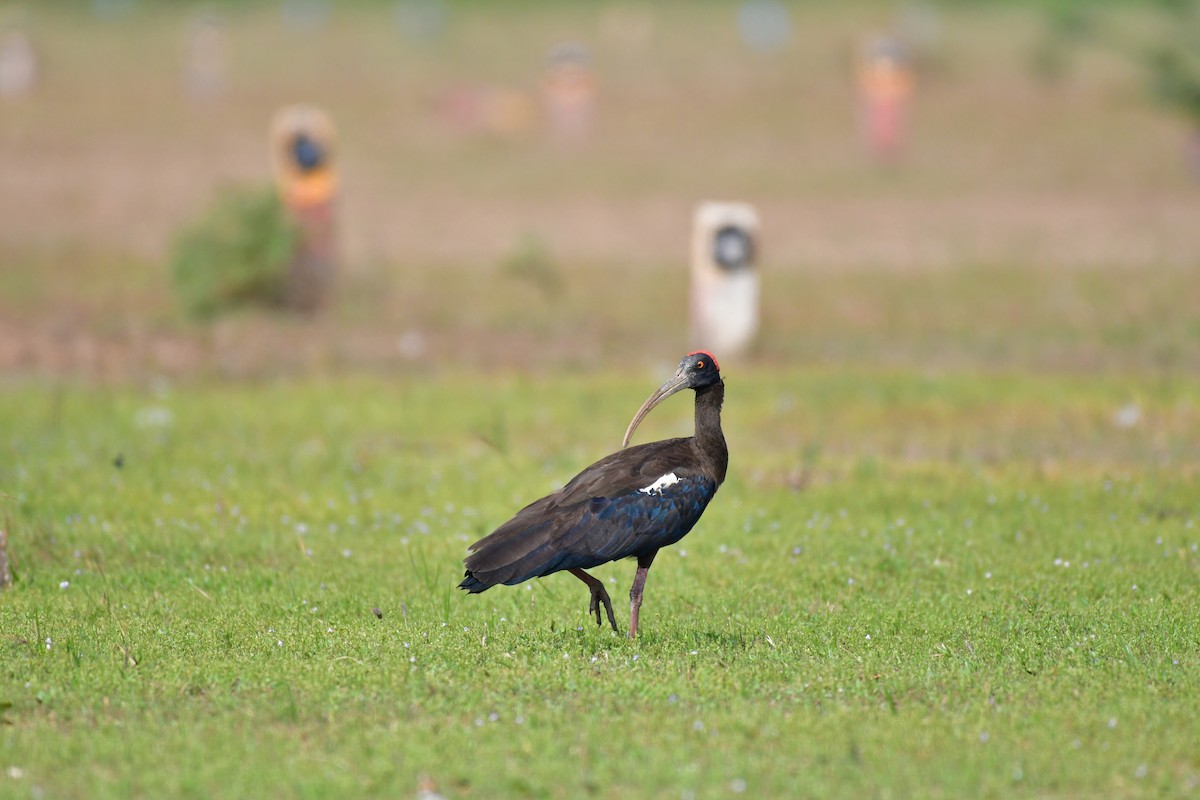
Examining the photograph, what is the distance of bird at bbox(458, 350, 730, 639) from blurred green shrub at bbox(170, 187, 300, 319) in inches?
448

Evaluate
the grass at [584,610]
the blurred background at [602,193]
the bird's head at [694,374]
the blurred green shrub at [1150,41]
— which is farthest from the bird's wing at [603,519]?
the blurred green shrub at [1150,41]

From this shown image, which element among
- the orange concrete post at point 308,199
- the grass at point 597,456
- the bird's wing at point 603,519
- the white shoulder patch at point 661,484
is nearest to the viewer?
the grass at point 597,456

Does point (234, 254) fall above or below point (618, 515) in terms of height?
below

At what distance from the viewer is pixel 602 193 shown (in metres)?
28.2

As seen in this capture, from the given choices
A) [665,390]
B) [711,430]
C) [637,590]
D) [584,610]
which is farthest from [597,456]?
[637,590]

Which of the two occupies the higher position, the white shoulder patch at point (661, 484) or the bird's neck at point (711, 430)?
the bird's neck at point (711, 430)

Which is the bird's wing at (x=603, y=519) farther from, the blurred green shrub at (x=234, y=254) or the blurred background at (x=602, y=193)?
the blurred green shrub at (x=234, y=254)

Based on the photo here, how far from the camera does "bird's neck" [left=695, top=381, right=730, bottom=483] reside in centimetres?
841

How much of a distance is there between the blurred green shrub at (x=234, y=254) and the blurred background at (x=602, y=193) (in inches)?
1.7

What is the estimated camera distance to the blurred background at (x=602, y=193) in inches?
728

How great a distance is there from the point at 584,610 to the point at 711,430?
129cm

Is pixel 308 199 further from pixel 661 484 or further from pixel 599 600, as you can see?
pixel 661 484

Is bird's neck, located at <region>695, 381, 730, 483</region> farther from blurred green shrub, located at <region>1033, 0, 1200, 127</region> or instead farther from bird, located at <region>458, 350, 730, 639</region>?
blurred green shrub, located at <region>1033, 0, 1200, 127</region>

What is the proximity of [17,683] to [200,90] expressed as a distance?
32572mm
